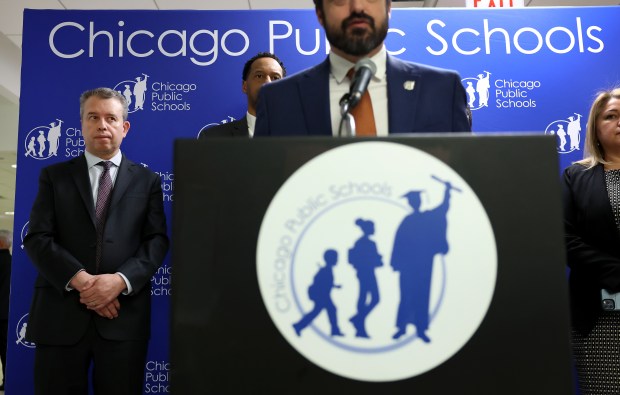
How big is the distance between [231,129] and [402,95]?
1686 millimetres

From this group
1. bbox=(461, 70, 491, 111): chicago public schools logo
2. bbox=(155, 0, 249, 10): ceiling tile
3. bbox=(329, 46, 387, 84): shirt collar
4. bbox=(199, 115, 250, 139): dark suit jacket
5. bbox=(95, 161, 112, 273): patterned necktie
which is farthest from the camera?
bbox=(155, 0, 249, 10): ceiling tile

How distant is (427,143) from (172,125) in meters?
2.53

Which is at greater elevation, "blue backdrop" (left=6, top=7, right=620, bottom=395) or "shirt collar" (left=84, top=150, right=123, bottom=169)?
"blue backdrop" (left=6, top=7, right=620, bottom=395)

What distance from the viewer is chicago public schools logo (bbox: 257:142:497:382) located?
0.83m

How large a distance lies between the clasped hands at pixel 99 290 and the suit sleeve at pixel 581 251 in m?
1.74

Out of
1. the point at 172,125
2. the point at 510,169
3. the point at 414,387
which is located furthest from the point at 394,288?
the point at 172,125

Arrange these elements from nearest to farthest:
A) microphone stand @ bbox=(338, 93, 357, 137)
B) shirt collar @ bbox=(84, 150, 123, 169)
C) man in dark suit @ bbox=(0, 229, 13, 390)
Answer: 1. microphone stand @ bbox=(338, 93, 357, 137)
2. shirt collar @ bbox=(84, 150, 123, 169)
3. man in dark suit @ bbox=(0, 229, 13, 390)

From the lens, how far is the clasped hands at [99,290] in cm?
211

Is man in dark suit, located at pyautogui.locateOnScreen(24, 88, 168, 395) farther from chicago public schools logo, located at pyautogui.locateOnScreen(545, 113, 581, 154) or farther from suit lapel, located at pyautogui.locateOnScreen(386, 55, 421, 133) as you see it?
chicago public schools logo, located at pyautogui.locateOnScreen(545, 113, 581, 154)

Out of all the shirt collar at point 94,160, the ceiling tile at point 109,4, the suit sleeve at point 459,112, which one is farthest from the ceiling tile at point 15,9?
the suit sleeve at point 459,112

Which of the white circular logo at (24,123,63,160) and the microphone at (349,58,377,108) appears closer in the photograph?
the microphone at (349,58,377,108)

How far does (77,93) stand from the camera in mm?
3184

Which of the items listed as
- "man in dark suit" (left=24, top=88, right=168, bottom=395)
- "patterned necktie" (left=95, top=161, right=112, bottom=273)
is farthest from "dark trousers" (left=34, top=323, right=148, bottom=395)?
"patterned necktie" (left=95, top=161, right=112, bottom=273)

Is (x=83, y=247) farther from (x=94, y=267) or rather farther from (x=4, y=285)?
(x=4, y=285)
